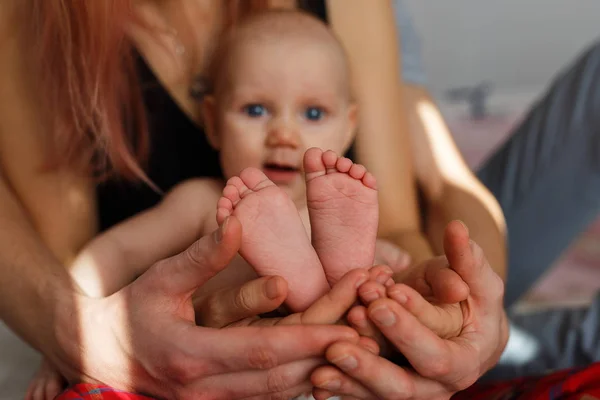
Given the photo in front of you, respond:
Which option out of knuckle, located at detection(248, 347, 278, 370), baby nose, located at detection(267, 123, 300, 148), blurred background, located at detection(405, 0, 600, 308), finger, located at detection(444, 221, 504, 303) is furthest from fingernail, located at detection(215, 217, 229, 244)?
blurred background, located at detection(405, 0, 600, 308)

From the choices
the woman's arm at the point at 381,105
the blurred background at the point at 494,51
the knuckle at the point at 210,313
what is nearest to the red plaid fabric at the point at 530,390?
the knuckle at the point at 210,313

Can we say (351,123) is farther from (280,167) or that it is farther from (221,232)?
(221,232)

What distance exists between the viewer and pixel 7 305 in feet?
2.78

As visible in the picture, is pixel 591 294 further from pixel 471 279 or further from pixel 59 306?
pixel 59 306

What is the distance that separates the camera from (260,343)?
613mm

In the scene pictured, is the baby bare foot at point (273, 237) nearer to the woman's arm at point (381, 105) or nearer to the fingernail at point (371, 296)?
the fingernail at point (371, 296)

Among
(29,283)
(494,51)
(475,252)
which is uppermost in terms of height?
(475,252)

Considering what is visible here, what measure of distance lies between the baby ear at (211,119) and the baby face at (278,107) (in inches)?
1.3

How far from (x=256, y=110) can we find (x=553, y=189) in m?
0.56

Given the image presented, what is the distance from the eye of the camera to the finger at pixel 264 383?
64 centimetres

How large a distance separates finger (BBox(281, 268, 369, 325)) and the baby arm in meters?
0.34

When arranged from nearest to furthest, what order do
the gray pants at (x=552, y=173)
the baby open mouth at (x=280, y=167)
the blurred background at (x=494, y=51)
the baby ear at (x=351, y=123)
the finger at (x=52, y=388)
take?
the finger at (x=52, y=388) → the baby open mouth at (x=280, y=167) → the baby ear at (x=351, y=123) → the gray pants at (x=552, y=173) → the blurred background at (x=494, y=51)

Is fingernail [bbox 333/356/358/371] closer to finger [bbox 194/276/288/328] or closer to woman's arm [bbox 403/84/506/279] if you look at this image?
finger [bbox 194/276/288/328]

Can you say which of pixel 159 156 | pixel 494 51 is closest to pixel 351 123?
pixel 159 156
